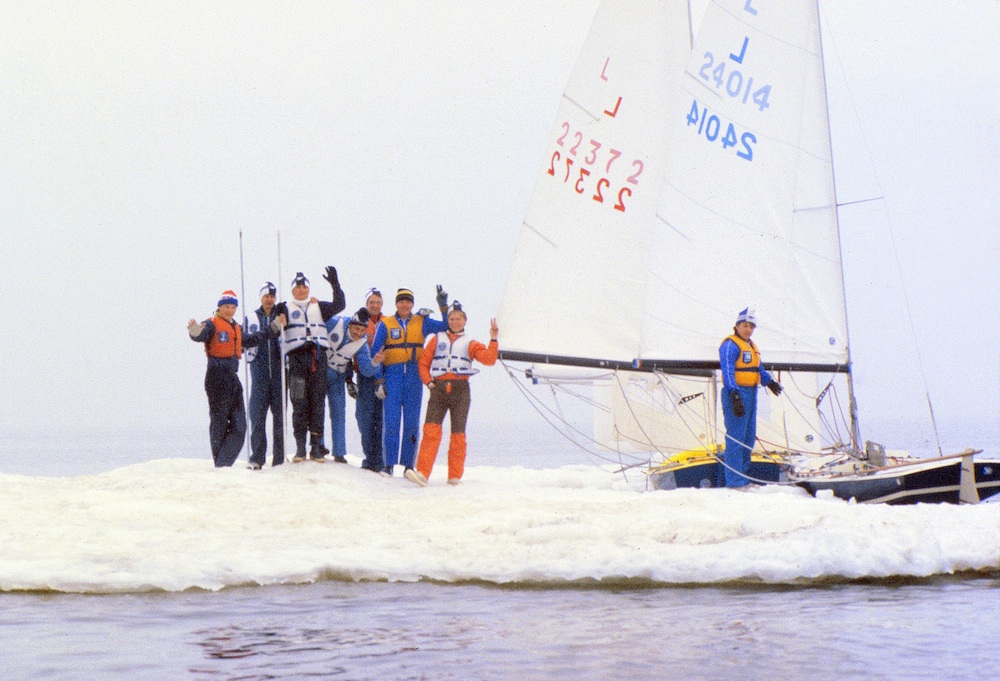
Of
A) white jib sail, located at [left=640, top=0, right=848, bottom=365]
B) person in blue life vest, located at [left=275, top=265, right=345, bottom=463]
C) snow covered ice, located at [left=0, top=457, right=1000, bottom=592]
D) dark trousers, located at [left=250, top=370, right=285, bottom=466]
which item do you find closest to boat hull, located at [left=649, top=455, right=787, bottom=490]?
white jib sail, located at [left=640, top=0, right=848, bottom=365]

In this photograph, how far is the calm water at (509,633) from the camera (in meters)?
5.12

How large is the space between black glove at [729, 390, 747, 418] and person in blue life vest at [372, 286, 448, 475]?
103 inches

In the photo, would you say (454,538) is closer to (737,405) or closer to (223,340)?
(223,340)

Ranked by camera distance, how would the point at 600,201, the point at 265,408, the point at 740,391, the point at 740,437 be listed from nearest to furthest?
1. the point at 265,408
2. the point at 740,437
3. the point at 740,391
4. the point at 600,201

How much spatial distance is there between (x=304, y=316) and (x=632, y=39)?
6.34 meters

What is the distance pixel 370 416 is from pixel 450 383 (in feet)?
3.42

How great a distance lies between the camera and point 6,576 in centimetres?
699

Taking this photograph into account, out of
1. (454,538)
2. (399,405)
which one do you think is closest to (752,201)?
(399,405)

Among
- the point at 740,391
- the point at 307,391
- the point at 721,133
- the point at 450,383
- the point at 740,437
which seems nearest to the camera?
the point at 450,383

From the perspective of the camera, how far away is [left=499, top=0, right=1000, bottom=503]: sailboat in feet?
43.5

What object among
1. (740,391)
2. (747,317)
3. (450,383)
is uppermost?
(747,317)

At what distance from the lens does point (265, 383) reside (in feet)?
36.8

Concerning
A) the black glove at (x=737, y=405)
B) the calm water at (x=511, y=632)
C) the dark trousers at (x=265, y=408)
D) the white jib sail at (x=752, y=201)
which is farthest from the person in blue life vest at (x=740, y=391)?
the calm water at (x=511, y=632)

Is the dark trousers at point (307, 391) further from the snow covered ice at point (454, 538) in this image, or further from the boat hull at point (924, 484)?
the boat hull at point (924, 484)
